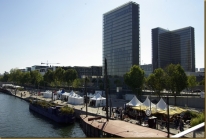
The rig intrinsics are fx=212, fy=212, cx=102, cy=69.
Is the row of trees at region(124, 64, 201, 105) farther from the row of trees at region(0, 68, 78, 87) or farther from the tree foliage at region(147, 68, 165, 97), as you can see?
the row of trees at region(0, 68, 78, 87)

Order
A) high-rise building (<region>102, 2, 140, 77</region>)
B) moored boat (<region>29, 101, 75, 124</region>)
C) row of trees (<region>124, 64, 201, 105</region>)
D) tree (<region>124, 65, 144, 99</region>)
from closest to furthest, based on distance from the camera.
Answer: moored boat (<region>29, 101, 75, 124</region>), row of trees (<region>124, 64, 201, 105</region>), tree (<region>124, 65, 144, 99</region>), high-rise building (<region>102, 2, 140, 77</region>)

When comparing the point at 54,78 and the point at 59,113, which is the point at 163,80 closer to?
the point at 59,113

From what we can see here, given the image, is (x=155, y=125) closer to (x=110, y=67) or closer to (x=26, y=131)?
(x=26, y=131)

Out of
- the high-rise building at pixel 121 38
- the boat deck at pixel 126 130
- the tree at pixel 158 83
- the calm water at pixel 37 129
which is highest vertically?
the high-rise building at pixel 121 38

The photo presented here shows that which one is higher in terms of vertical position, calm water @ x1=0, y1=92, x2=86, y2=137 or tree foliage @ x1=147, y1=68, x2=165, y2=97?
tree foliage @ x1=147, y1=68, x2=165, y2=97

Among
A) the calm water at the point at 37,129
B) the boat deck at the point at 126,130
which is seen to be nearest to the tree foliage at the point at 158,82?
the calm water at the point at 37,129

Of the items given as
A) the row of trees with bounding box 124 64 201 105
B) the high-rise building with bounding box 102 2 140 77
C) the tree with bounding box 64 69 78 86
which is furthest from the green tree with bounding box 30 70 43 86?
the row of trees with bounding box 124 64 201 105

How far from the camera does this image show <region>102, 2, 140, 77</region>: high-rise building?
5541 inches

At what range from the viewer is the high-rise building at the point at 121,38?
141 m

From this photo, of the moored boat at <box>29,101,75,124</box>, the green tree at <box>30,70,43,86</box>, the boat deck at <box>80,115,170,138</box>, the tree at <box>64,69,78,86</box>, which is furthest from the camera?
the green tree at <box>30,70,43,86</box>

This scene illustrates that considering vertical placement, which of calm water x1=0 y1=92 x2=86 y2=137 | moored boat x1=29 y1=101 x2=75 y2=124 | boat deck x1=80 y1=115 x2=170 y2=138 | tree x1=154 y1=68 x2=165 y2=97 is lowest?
calm water x1=0 y1=92 x2=86 y2=137

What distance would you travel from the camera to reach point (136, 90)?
6462cm

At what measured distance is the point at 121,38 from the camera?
148 metres

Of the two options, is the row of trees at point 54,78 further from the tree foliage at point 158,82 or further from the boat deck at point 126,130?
the boat deck at point 126,130
